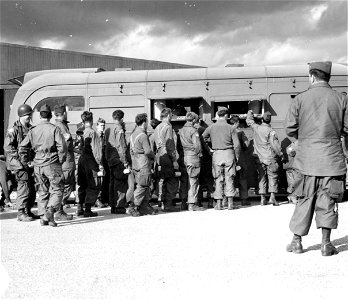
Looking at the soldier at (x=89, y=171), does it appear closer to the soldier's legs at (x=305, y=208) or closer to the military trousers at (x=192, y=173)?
the military trousers at (x=192, y=173)

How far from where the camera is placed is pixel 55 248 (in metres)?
5.75

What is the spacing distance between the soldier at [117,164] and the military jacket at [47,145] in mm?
1477

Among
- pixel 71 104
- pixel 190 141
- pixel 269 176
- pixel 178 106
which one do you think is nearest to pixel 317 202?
pixel 190 141

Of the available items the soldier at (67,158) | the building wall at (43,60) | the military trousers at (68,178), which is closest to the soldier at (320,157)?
the soldier at (67,158)

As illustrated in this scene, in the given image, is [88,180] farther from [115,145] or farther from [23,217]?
[23,217]

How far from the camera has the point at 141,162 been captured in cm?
857

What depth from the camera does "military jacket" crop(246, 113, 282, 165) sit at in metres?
9.54

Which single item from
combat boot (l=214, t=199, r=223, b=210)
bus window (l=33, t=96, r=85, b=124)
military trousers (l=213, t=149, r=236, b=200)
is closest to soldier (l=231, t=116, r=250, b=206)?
military trousers (l=213, t=149, r=236, b=200)

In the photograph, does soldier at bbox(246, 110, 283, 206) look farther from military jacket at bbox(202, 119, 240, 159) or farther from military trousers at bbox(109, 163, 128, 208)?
military trousers at bbox(109, 163, 128, 208)

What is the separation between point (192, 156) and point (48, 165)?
2.96 m

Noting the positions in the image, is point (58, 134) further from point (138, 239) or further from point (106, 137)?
point (138, 239)

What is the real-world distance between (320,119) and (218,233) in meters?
2.18

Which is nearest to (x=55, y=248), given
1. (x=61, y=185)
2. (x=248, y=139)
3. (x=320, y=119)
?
(x=61, y=185)

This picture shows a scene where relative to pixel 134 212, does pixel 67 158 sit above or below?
above
